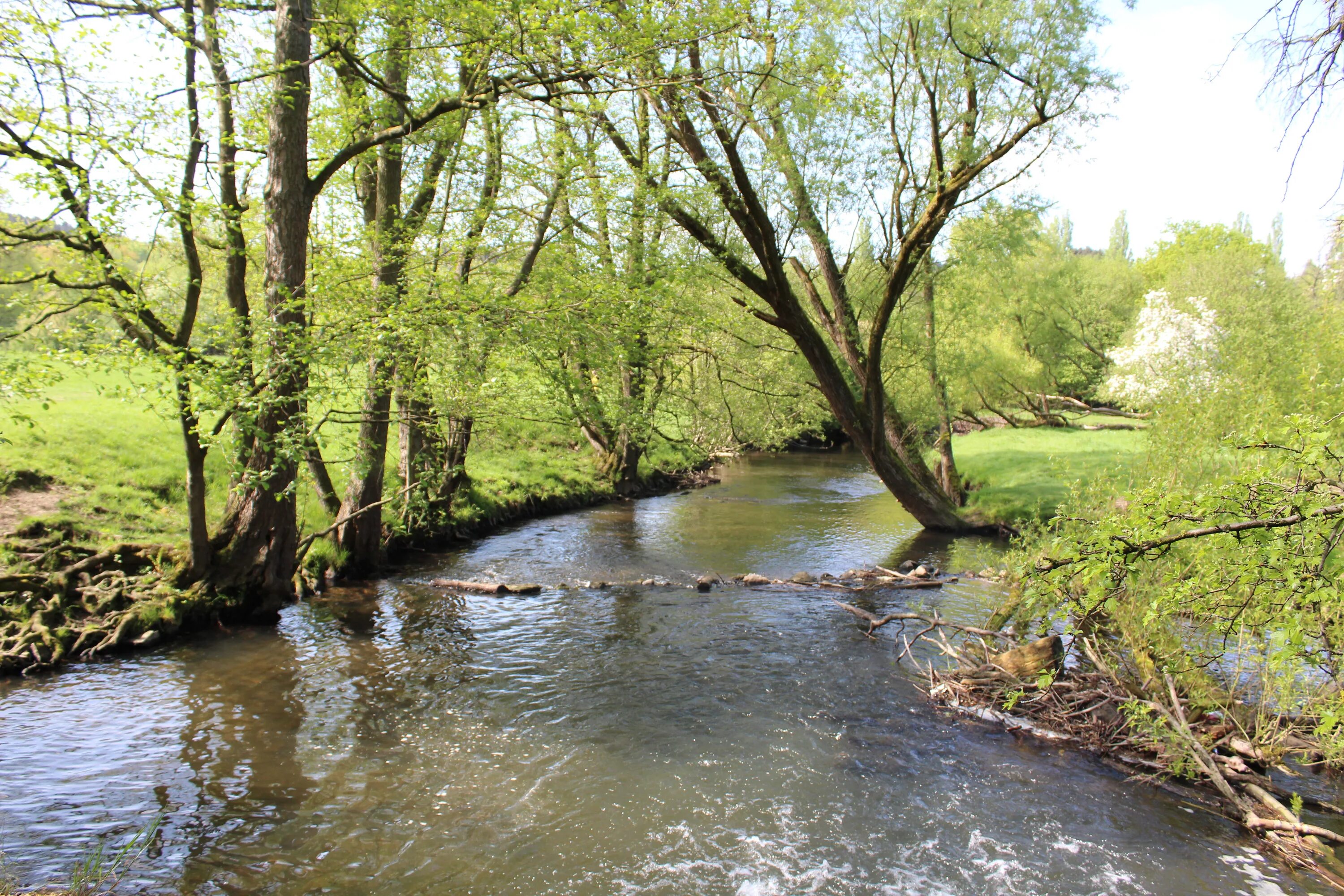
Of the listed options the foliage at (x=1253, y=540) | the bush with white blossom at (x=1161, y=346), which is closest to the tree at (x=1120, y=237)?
the bush with white blossom at (x=1161, y=346)

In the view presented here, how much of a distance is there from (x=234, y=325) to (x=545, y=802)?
650cm

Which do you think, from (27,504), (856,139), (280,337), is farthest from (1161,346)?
(27,504)

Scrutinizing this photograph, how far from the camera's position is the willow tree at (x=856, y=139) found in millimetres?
14664

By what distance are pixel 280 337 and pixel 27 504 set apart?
6419 millimetres

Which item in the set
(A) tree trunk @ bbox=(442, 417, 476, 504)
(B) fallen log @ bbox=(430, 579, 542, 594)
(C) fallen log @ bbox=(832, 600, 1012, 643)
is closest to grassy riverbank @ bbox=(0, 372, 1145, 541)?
(A) tree trunk @ bbox=(442, 417, 476, 504)

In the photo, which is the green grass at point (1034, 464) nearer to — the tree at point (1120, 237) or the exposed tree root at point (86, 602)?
the exposed tree root at point (86, 602)

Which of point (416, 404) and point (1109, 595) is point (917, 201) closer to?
point (416, 404)

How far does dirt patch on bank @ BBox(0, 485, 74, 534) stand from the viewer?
11164 millimetres

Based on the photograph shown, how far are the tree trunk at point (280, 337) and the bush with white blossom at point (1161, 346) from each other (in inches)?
1317

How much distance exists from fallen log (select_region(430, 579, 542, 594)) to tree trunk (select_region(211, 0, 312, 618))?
2.89m

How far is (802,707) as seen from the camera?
9.00m

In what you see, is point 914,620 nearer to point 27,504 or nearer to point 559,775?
point 559,775

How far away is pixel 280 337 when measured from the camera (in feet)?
30.6

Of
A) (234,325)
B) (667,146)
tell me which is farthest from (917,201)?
(234,325)
